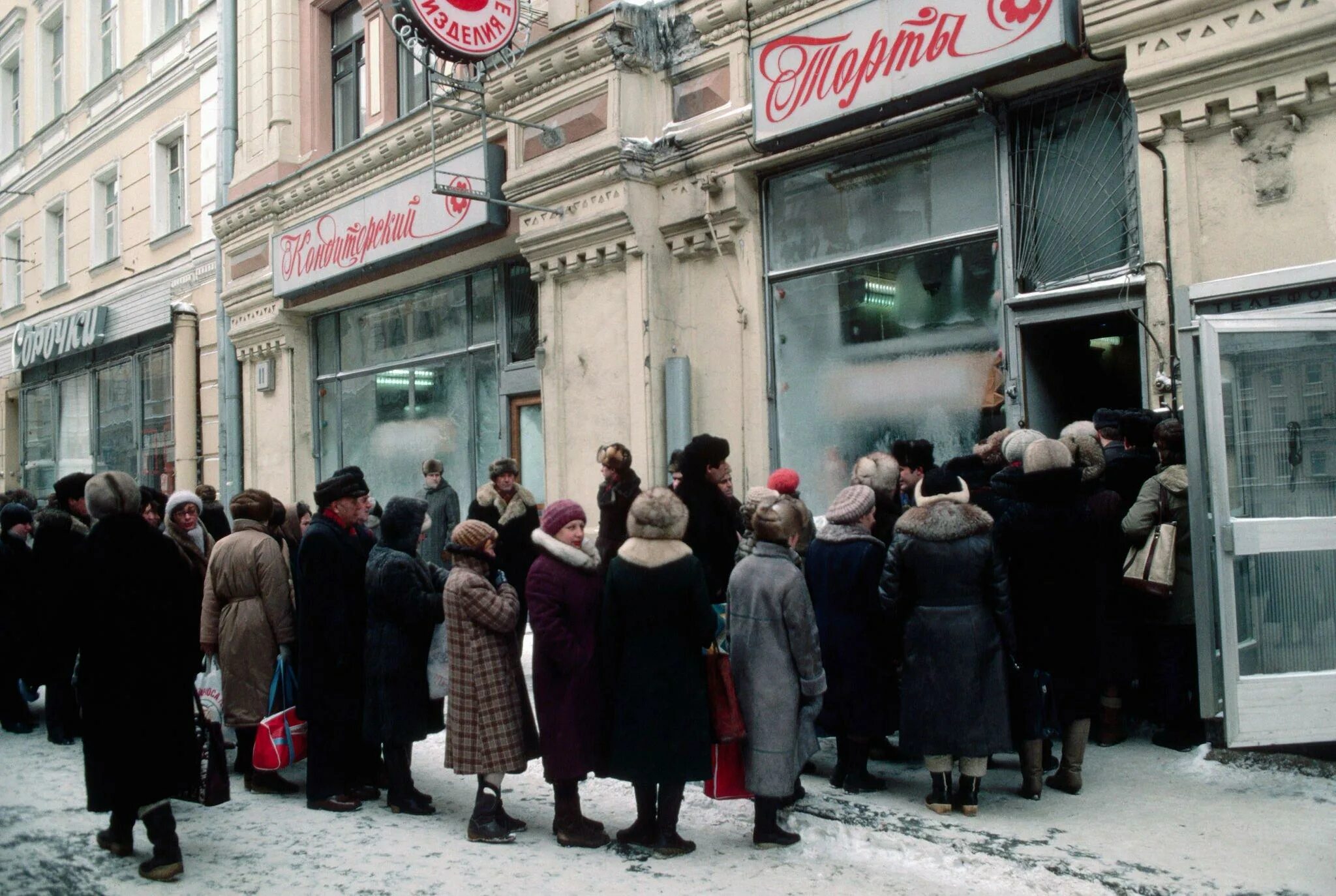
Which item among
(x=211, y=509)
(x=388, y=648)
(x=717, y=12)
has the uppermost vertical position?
(x=717, y=12)

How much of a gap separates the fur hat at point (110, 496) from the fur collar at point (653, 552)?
2.13 m

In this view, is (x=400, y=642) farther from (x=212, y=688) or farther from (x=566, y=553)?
(x=212, y=688)

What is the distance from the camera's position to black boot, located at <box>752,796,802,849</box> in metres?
4.82

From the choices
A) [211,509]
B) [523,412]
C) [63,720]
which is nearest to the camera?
[63,720]

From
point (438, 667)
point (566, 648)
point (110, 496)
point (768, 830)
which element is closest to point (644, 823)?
point (768, 830)

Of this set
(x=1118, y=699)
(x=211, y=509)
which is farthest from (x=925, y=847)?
(x=211, y=509)

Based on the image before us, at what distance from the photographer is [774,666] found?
15.5 feet

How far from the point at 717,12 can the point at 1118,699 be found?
20.0ft

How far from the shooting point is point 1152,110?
21.6ft

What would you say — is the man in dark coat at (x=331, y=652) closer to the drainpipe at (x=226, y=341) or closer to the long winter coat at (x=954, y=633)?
the long winter coat at (x=954, y=633)

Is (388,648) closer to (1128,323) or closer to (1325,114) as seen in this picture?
(1128,323)

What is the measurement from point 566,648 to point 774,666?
878 mm

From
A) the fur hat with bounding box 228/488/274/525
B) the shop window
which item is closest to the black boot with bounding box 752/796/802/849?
the fur hat with bounding box 228/488/274/525

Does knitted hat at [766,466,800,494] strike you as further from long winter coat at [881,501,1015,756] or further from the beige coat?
the beige coat
